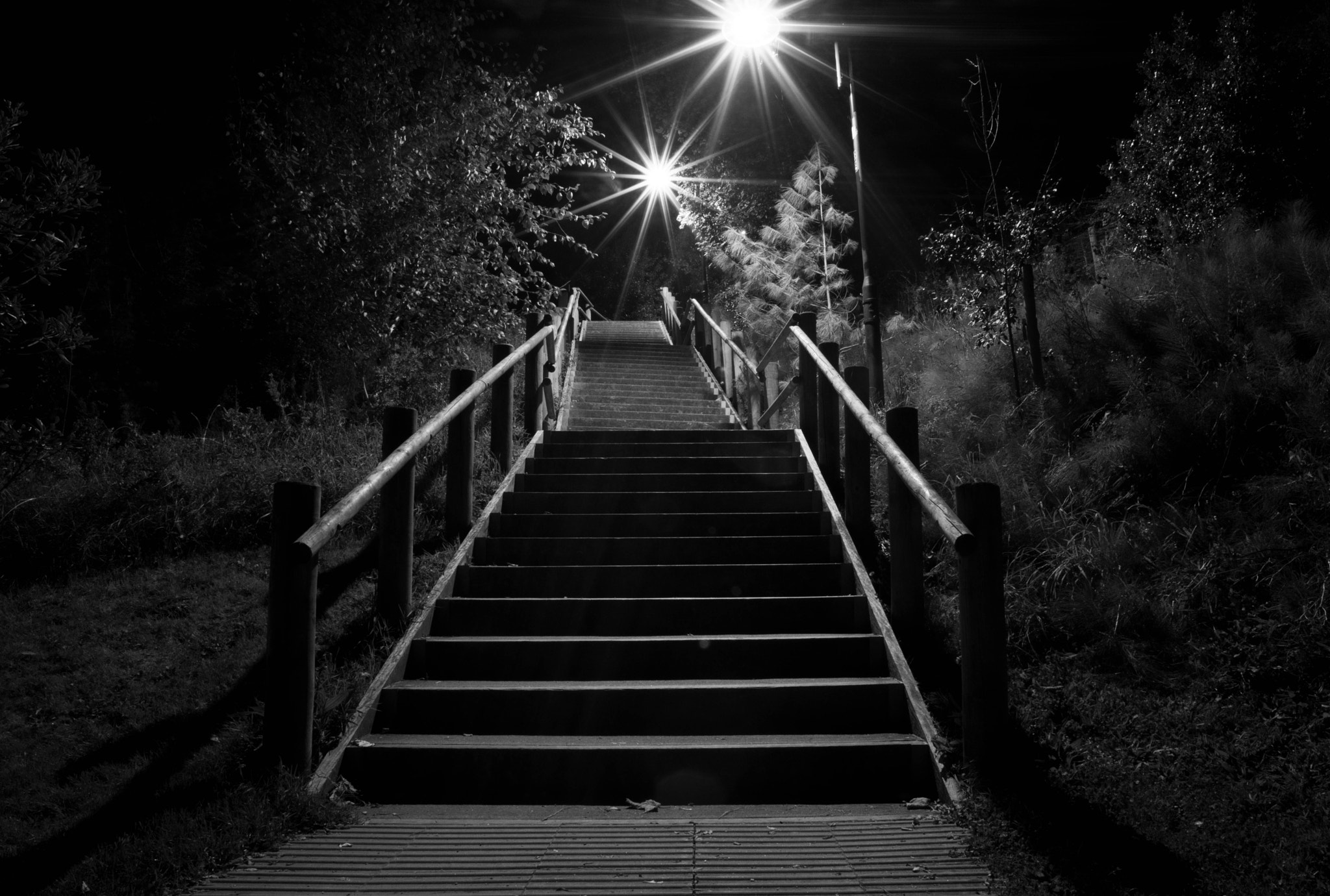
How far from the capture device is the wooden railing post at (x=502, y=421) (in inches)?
259

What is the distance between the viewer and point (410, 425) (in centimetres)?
450

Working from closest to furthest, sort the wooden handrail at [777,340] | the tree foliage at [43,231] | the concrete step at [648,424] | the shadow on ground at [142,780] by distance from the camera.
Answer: the shadow on ground at [142,780] → the tree foliage at [43,231] → the wooden handrail at [777,340] → the concrete step at [648,424]

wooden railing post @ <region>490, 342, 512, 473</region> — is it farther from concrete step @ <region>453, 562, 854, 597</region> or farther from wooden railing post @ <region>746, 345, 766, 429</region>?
wooden railing post @ <region>746, 345, 766, 429</region>

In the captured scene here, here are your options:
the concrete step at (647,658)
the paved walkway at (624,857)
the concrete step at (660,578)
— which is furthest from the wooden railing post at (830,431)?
the paved walkway at (624,857)

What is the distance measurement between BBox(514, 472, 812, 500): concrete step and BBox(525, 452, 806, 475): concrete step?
18 centimetres

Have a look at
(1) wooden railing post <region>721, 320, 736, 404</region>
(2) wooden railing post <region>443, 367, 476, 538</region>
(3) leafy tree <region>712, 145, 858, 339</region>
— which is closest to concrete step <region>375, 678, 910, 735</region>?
(2) wooden railing post <region>443, 367, 476, 538</region>

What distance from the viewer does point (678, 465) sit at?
643 cm

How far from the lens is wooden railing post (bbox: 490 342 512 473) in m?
6.58

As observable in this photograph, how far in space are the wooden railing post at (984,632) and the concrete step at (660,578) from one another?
1545mm

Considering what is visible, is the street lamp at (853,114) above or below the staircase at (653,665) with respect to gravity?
above

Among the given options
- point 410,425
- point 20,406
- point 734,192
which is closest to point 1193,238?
point 410,425

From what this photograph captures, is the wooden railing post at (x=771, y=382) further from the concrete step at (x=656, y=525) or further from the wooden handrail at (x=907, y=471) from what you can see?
the concrete step at (x=656, y=525)

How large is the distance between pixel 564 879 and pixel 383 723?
139cm

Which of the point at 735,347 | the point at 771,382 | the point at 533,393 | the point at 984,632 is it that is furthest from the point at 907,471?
the point at 735,347
